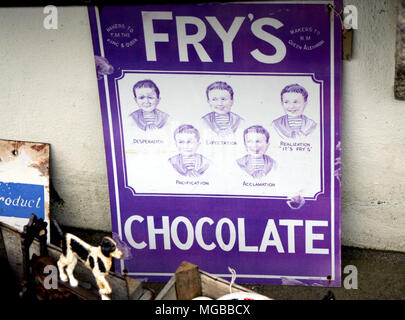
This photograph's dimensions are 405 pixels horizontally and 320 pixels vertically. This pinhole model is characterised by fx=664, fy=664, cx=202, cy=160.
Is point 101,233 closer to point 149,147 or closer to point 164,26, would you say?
point 149,147

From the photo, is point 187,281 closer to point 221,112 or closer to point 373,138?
point 221,112

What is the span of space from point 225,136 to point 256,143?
0.19 metres

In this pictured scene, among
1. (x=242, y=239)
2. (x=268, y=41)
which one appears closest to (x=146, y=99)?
(x=268, y=41)

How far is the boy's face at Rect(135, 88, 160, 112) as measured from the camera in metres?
4.04

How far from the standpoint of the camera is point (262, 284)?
4363mm

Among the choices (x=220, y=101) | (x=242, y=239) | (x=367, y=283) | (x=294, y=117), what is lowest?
(x=367, y=283)

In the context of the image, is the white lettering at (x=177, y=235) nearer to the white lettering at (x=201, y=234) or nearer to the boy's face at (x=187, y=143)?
the white lettering at (x=201, y=234)

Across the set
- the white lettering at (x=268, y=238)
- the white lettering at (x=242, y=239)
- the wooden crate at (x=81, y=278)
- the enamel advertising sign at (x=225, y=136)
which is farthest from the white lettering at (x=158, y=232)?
the wooden crate at (x=81, y=278)

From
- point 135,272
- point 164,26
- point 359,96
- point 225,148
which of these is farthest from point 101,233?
point 359,96

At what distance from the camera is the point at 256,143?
13.3 feet

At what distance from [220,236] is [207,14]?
1428 millimetres

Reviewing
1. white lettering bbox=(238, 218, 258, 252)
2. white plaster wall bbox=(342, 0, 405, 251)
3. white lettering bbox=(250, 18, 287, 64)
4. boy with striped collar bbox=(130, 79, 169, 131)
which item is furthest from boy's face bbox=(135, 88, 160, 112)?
white plaster wall bbox=(342, 0, 405, 251)

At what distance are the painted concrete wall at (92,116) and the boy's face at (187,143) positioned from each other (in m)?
0.63

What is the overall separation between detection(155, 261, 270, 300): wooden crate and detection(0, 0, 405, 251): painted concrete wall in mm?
1354
